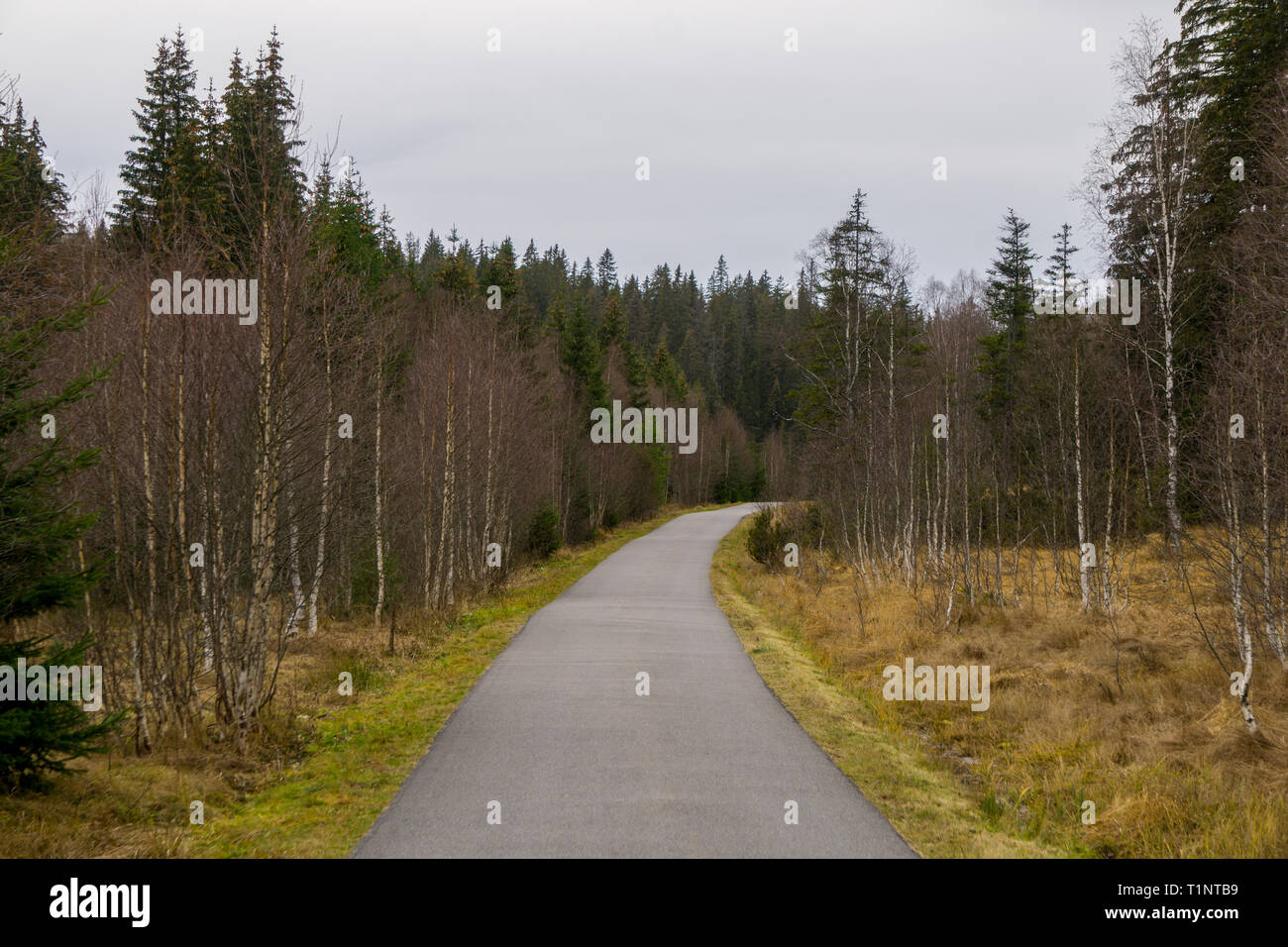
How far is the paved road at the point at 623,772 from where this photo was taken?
573cm

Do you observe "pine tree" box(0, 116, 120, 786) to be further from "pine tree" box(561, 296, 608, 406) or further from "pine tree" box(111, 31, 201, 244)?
"pine tree" box(561, 296, 608, 406)

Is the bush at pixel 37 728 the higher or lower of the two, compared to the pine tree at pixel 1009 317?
lower

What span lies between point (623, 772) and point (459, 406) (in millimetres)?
15192

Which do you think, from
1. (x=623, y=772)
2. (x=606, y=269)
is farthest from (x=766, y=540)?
(x=606, y=269)

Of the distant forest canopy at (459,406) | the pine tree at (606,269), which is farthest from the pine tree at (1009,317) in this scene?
the pine tree at (606,269)

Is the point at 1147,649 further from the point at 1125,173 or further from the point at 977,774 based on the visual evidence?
the point at 1125,173

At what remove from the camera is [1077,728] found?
10000 mm

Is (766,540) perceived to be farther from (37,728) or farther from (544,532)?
(37,728)

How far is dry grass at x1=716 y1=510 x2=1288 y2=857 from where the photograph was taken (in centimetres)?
679

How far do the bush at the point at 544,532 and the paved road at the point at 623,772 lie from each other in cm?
1749

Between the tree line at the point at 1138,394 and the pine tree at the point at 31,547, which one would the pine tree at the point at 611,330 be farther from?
the pine tree at the point at 31,547

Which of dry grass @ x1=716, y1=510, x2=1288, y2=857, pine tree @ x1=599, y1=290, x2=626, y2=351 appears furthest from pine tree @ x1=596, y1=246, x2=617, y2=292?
dry grass @ x1=716, y1=510, x2=1288, y2=857
